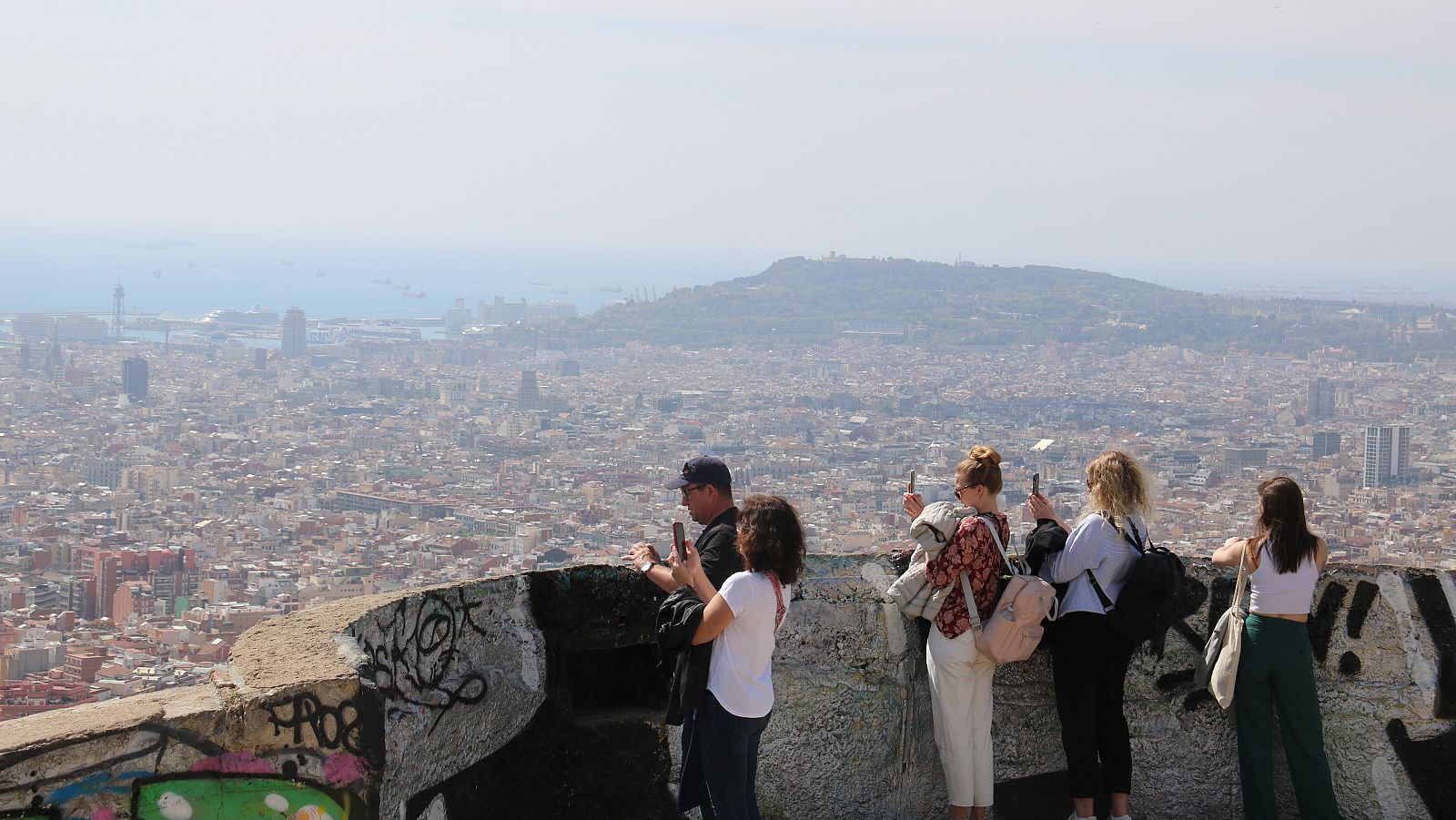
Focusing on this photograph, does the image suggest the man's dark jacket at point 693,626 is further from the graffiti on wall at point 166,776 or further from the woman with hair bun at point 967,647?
the graffiti on wall at point 166,776

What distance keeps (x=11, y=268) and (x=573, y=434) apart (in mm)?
92549

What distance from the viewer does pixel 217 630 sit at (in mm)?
22031

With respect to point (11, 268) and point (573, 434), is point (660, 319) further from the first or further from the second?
point (11, 268)

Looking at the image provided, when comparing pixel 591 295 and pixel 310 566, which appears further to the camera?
pixel 591 295

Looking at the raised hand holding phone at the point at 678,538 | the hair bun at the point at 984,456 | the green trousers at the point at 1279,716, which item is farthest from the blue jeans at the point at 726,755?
the green trousers at the point at 1279,716

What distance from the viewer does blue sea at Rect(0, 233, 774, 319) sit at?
4724 inches

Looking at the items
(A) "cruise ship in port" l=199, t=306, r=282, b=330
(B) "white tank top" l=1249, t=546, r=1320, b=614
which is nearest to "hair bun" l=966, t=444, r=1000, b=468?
(B) "white tank top" l=1249, t=546, r=1320, b=614

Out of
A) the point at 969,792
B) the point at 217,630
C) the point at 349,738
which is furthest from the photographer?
the point at 217,630

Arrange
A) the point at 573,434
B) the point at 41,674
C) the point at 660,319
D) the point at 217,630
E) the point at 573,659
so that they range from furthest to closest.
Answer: the point at 660,319 → the point at 573,434 → the point at 217,630 → the point at 41,674 → the point at 573,659

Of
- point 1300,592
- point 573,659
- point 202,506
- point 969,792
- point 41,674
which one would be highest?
point 1300,592

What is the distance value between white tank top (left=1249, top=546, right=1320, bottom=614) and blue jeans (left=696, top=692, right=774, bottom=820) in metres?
1.61

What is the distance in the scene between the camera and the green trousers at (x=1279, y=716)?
4066 mm

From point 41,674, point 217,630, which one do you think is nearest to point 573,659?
point 41,674

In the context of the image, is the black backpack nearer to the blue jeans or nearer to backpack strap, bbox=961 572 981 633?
backpack strap, bbox=961 572 981 633
